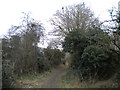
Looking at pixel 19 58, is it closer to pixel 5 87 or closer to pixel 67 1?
pixel 5 87

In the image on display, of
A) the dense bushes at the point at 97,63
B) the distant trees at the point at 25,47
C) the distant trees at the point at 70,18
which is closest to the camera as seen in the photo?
the dense bushes at the point at 97,63

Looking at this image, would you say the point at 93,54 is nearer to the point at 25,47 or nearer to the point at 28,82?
the point at 28,82

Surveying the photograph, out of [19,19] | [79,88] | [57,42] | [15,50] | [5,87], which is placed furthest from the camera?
[57,42]

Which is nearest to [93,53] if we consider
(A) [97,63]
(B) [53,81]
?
(A) [97,63]

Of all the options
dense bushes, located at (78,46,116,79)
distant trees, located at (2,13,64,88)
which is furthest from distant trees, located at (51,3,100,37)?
dense bushes, located at (78,46,116,79)

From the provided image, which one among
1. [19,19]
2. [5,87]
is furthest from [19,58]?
[5,87]

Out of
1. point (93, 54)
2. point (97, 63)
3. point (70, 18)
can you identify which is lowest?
point (97, 63)

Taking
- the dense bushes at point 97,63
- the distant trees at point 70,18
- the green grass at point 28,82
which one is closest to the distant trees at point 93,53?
the dense bushes at point 97,63

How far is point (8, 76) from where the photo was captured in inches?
303

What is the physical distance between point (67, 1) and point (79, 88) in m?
17.5

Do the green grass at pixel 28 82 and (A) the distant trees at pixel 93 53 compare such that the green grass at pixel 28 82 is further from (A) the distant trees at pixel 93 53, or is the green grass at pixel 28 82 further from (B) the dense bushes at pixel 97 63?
(B) the dense bushes at pixel 97 63

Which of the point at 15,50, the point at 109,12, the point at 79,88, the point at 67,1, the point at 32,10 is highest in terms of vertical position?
the point at 67,1

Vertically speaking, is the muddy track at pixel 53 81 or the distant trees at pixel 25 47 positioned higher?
the distant trees at pixel 25 47

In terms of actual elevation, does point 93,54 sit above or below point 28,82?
above
